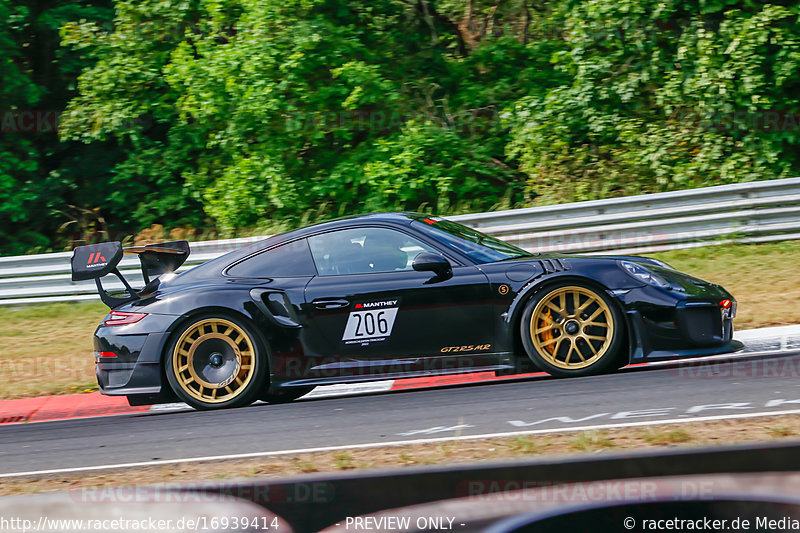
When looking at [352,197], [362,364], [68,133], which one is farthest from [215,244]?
[362,364]

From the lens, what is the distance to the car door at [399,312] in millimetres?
5820

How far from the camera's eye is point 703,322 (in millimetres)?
5613

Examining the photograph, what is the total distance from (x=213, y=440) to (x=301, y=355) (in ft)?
3.13

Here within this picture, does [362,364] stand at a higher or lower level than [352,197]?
lower

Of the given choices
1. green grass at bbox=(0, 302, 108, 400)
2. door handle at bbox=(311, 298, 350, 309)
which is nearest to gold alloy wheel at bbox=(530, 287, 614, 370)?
door handle at bbox=(311, 298, 350, 309)

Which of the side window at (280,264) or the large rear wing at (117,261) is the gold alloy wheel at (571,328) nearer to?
the side window at (280,264)

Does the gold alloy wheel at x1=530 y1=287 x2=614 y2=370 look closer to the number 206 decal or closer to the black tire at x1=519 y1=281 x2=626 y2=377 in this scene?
the black tire at x1=519 y1=281 x2=626 y2=377

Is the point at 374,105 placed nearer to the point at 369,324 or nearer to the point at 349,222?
the point at 349,222

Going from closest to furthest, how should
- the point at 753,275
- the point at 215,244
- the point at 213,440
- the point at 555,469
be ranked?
the point at 555,469
the point at 213,440
the point at 753,275
the point at 215,244

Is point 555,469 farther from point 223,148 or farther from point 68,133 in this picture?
point 68,133

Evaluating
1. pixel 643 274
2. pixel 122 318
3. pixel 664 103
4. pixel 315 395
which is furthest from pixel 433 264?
pixel 664 103

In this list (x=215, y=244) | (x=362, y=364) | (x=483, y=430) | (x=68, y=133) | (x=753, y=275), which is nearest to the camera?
(x=483, y=430)

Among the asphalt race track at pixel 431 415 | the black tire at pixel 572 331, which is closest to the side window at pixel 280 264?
the asphalt race track at pixel 431 415

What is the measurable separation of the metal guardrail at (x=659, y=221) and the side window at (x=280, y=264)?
450 centimetres
